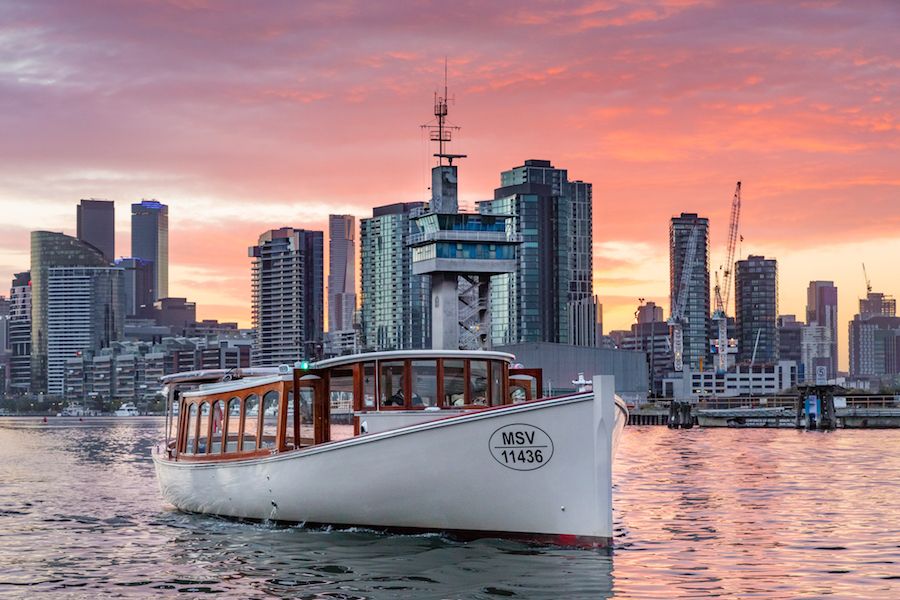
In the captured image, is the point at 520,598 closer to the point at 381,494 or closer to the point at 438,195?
the point at 381,494

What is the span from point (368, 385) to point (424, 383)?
133 cm

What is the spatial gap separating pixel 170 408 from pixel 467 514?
1666 cm

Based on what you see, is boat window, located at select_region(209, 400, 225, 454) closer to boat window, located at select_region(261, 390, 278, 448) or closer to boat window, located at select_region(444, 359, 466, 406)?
boat window, located at select_region(261, 390, 278, 448)

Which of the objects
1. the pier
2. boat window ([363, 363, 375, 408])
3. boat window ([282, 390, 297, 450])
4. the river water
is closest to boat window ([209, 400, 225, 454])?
the river water

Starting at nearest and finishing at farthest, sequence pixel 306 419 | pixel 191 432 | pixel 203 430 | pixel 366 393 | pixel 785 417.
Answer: pixel 366 393 < pixel 306 419 < pixel 203 430 < pixel 191 432 < pixel 785 417

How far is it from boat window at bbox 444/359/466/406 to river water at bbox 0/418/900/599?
3745mm

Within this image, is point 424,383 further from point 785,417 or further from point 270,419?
point 785,417

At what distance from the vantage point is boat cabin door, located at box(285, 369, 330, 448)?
1210 inches

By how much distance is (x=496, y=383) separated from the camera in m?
31.5

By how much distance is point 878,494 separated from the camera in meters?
Answer: 42.5

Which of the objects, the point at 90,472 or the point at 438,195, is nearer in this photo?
the point at 90,472

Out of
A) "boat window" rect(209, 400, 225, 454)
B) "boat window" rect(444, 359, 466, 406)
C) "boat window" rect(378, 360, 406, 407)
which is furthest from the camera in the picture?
"boat window" rect(209, 400, 225, 454)

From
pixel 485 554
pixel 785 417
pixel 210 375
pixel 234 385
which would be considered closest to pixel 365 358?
pixel 234 385

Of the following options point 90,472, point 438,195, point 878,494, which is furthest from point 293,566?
point 438,195
